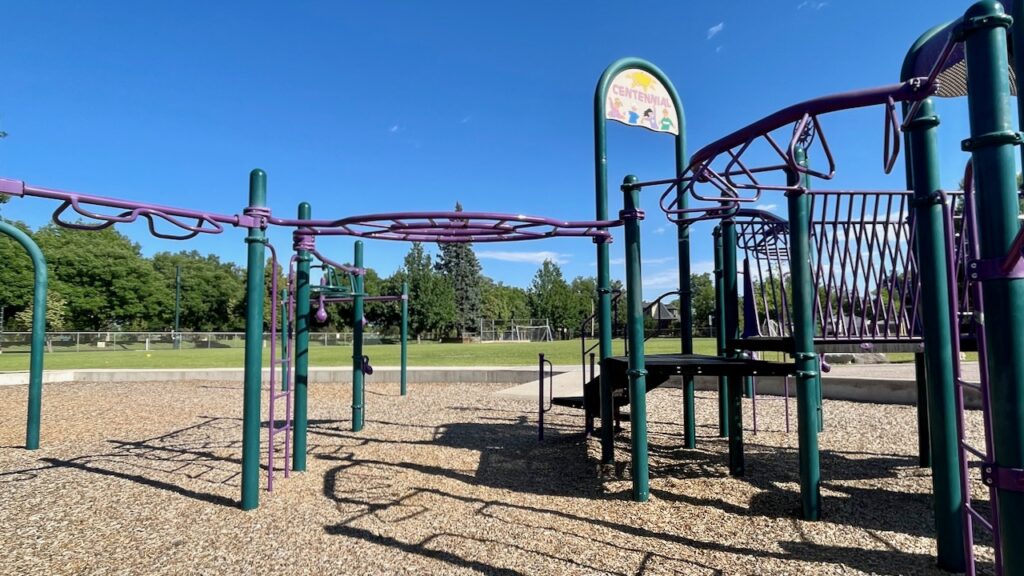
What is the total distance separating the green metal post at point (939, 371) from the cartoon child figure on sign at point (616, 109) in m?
4.01

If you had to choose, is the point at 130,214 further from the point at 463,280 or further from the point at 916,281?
the point at 463,280

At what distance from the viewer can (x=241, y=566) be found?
11.1 feet

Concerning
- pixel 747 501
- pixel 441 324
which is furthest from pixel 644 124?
pixel 441 324

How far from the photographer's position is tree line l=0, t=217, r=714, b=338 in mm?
46500

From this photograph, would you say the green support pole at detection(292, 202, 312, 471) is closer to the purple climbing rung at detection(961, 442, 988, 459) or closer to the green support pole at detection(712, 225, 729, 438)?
the green support pole at detection(712, 225, 729, 438)

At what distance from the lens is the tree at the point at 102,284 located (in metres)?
49.3

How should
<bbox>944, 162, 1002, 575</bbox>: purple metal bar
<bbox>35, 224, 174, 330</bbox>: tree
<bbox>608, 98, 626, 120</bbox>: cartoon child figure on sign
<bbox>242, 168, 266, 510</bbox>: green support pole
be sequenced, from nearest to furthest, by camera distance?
<bbox>944, 162, 1002, 575</bbox>: purple metal bar → <bbox>242, 168, 266, 510</bbox>: green support pole → <bbox>608, 98, 626, 120</bbox>: cartoon child figure on sign → <bbox>35, 224, 174, 330</bbox>: tree

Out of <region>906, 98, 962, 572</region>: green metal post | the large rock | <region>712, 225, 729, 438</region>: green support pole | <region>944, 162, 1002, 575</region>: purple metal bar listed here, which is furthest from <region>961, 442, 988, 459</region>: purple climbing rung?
the large rock

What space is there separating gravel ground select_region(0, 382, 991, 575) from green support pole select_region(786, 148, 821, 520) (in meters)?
0.26

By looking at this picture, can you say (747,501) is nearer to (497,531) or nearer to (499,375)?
(497,531)

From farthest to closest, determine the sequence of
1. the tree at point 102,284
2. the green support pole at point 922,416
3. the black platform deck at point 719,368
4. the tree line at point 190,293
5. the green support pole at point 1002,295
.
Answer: the tree at point 102,284 → the tree line at point 190,293 → the green support pole at point 922,416 → the black platform deck at point 719,368 → the green support pole at point 1002,295

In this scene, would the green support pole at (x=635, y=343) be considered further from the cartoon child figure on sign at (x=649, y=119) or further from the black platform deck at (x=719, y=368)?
the cartoon child figure on sign at (x=649, y=119)

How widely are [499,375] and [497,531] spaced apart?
10713 millimetres

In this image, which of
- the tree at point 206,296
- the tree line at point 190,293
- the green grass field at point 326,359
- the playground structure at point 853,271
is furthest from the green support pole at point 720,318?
the tree at point 206,296
